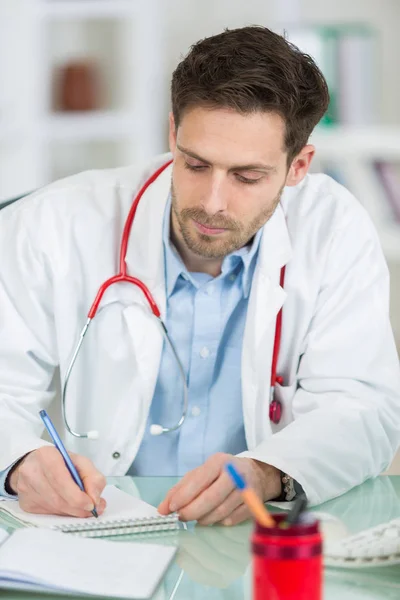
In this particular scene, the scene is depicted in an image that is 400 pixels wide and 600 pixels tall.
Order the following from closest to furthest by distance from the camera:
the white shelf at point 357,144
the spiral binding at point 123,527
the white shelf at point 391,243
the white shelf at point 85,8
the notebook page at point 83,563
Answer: the notebook page at point 83,563 < the spiral binding at point 123,527 < the white shelf at point 391,243 < the white shelf at point 357,144 < the white shelf at point 85,8

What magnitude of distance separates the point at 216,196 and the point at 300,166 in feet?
0.94

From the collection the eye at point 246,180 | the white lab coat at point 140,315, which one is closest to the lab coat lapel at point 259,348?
the white lab coat at point 140,315

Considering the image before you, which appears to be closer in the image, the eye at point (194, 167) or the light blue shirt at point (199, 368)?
the eye at point (194, 167)

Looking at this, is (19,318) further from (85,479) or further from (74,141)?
(74,141)

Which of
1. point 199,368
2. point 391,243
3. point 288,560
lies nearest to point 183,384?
point 199,368

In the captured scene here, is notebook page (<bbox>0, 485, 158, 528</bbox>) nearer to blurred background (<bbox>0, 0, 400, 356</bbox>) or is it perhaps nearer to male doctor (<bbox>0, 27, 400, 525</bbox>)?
male doctor (<bbox>0, 27, 400, 525</bbox>)

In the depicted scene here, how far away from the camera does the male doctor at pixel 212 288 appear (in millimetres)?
1662

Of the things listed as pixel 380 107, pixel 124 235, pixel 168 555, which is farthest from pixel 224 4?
pixel 168 555

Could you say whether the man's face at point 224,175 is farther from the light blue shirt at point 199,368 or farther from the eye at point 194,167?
the light blue shirt at point 199,368

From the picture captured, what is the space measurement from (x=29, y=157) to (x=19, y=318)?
2.79 m

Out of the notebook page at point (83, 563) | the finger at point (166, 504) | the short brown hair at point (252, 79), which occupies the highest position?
the short brown hair at point (252, 79)

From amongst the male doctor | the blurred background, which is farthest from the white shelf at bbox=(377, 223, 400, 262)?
the male doctor

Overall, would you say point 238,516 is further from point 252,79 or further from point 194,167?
point 252,79

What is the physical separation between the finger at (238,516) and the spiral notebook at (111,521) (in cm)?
7
